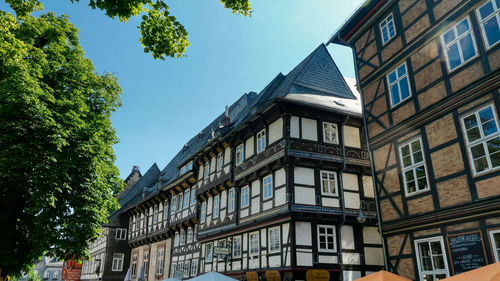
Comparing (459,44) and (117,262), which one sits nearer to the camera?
(459,44)

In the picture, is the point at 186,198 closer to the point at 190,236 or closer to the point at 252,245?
the point at 190,236

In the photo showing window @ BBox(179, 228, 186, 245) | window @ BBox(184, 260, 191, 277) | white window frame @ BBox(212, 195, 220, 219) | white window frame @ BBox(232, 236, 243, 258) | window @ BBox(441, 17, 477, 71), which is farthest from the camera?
window @ BBox(179, 228, 186, 245)

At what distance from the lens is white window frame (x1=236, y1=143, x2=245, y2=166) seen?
75.8ft

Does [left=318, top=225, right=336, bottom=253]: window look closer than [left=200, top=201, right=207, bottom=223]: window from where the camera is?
Yes

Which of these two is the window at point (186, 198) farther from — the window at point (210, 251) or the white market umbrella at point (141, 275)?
the white market umbrella at point (141, 275)

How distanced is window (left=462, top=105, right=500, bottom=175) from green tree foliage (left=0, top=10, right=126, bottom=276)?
1281cm

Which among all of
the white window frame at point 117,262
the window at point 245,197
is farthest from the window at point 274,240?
the white window frame at point 117,262

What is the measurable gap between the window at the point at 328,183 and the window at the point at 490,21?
33.6 ft

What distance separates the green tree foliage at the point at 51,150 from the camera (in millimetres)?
12789

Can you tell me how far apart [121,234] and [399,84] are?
121 ft

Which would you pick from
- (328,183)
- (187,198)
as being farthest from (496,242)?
(187,198)

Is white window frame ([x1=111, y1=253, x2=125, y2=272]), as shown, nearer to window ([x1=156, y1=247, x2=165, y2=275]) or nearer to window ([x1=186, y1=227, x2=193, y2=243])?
window ([x1=156, y1=247, x2=165, y2=275])

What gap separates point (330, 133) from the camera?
2025 centimetres

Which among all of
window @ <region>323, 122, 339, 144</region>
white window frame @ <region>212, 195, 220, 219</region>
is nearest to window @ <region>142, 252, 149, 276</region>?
white window frame @ <region>212, 195, 220, 219</region>
